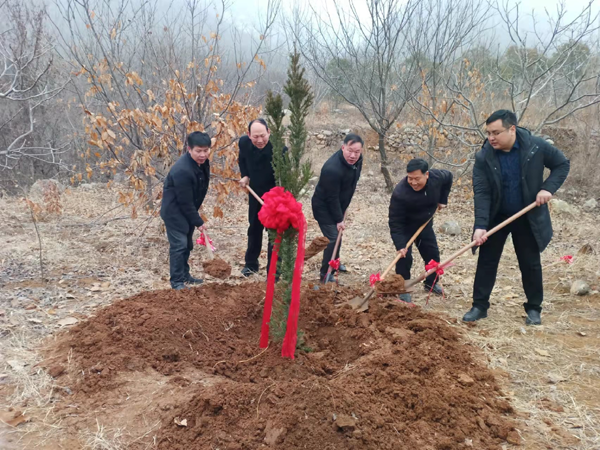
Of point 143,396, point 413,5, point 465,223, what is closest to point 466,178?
point 465,223

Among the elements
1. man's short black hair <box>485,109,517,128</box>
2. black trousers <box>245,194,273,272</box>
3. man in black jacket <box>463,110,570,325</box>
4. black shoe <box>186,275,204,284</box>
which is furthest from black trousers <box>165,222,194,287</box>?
man's short black hair <box>485,109,517,128</box>

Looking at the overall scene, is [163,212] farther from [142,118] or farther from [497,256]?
[497,256]

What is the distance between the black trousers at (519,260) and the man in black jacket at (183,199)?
9.05ft

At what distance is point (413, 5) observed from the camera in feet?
26.8

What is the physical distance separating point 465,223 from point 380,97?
3.15 m

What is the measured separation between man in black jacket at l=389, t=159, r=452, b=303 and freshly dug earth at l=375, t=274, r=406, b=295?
1.19 ft

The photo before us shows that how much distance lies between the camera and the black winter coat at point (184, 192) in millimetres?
4398

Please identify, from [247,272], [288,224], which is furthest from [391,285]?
[247,272]

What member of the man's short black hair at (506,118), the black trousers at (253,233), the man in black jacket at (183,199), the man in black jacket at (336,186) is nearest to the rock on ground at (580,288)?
the man's short black hair at (506,118)

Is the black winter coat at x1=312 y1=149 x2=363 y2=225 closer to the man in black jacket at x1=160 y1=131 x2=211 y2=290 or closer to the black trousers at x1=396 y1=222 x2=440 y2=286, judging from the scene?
the black trousers at x1=396 y1=222 x2=440 y2=286

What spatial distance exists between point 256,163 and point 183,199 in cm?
84

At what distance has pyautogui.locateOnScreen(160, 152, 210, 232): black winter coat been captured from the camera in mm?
4398

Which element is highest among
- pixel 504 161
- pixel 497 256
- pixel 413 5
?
pixel 413 5

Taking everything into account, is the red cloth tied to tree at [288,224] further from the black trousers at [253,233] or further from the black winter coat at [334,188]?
the black trousers at [253,233]
